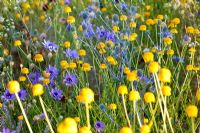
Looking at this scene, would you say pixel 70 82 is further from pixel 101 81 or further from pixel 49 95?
pixel 101 81

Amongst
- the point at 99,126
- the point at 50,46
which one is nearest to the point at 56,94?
the point at 99,126

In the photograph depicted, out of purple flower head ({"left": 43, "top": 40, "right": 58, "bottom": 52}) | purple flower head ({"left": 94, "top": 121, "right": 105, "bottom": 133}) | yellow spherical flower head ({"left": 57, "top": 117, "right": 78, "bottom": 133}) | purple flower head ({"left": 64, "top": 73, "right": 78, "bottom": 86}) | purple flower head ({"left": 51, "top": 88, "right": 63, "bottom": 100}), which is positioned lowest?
yellow spherical flower head ({"left": 57, "top": 117, "right": 78, "bottom": 133})

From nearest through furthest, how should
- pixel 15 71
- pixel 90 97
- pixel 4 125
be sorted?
pixel 90 97
pixel 4 125
pixel 15 71

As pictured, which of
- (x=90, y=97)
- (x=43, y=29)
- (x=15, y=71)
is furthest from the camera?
(x=43, y=29)

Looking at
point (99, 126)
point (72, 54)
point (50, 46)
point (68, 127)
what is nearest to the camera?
point (68, 127)

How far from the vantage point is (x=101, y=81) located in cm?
243

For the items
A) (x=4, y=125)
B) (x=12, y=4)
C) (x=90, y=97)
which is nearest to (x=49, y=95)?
(x=4, y=125)

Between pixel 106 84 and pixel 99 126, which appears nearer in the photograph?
pixel 99 126

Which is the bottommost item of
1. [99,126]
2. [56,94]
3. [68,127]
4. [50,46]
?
[68,127]

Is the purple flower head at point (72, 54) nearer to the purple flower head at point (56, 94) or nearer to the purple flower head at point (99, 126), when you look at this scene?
the purple flower head at point (56, 94)

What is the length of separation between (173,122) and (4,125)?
0.78 metres

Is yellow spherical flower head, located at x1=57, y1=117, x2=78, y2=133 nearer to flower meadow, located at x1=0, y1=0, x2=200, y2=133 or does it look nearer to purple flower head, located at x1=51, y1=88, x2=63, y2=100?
flower meadow, located at x1=0, y1=0, x2=200, y2=133

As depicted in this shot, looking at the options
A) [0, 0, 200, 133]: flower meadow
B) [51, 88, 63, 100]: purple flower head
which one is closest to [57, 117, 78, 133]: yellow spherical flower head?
[0, 0, 200, 133]: flower meadow

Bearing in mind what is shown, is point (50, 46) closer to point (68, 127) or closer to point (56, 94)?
point (56, 94)
